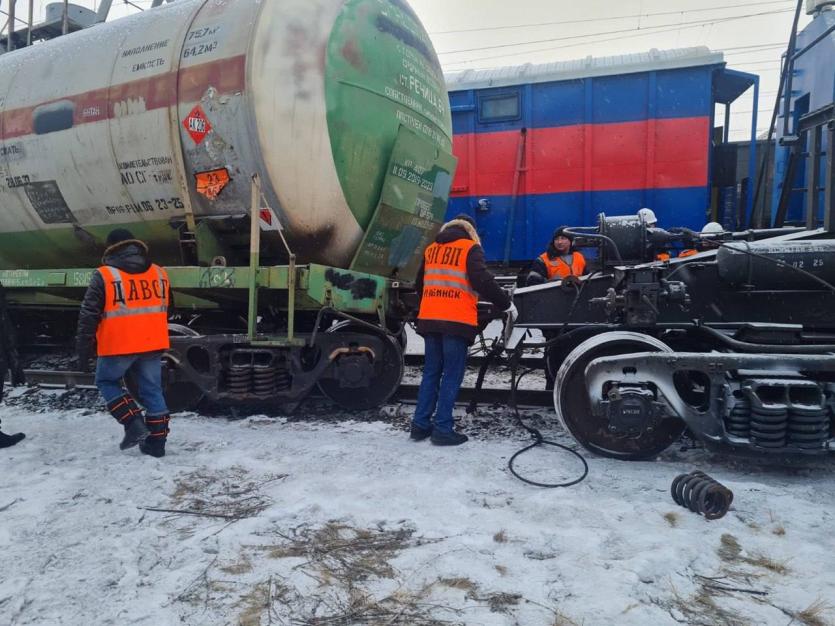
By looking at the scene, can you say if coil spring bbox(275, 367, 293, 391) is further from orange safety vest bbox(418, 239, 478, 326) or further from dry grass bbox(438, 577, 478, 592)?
dry grass bbox(438, 577, 478, 592)

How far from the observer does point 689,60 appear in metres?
7.58

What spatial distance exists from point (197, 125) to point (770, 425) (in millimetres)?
4261

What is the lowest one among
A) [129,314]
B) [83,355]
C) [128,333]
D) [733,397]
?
[733,397]

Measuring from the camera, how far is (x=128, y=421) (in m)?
3.92

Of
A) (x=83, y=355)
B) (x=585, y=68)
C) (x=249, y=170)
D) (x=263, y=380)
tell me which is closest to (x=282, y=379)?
(x=263, y=380)

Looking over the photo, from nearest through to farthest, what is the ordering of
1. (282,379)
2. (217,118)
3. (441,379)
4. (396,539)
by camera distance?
(396,539), (217,118), (441,379), (282,379)

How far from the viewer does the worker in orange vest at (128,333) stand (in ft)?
12.5

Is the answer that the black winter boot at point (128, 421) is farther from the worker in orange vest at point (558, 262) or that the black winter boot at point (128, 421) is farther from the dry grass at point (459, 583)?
the worker in orange vest at point (558, 262)

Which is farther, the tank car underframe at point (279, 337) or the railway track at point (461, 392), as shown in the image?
the railway track at point (461, 392)

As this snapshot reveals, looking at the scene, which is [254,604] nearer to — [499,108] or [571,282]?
[571,282]

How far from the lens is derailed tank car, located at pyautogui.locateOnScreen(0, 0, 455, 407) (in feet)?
13.1

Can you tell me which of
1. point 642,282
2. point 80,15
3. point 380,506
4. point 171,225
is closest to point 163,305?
point 171,225

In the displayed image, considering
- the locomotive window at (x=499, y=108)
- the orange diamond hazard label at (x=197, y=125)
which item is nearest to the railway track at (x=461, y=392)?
the orange diamond hazard label at (x=197, y=125)

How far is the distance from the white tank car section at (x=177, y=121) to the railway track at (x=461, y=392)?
1431mm
